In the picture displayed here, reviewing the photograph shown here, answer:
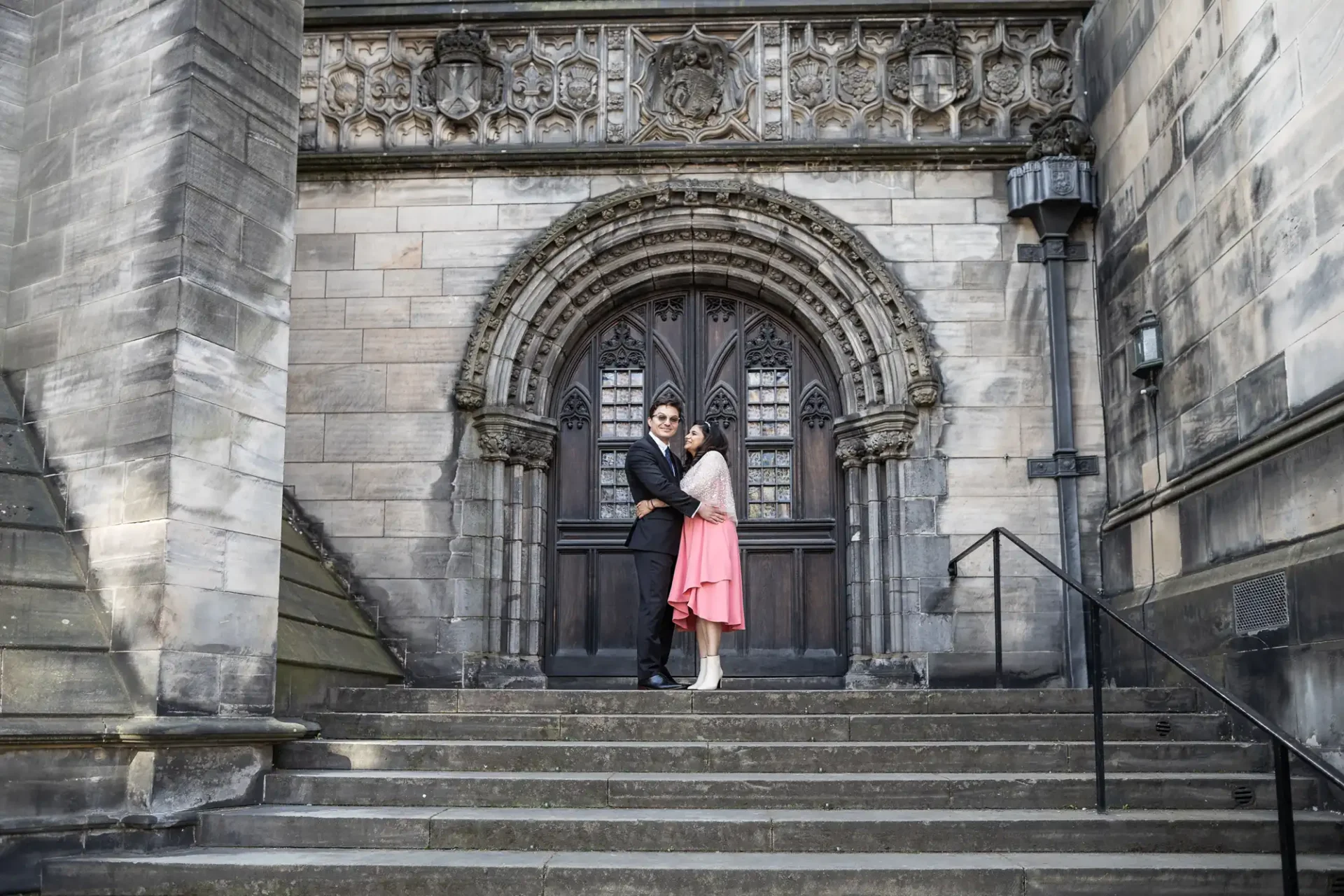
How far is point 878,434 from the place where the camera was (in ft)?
31.3

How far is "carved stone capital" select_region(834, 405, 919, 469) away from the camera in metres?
9.46

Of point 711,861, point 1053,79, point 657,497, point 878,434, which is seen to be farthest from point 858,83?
point 711,861

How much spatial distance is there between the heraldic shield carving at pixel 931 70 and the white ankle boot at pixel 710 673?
184 inches

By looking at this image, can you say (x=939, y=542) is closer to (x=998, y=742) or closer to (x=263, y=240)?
(x=998, y=742)

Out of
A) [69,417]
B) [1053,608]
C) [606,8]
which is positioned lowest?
[1053,608]

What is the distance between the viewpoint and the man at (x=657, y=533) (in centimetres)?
771

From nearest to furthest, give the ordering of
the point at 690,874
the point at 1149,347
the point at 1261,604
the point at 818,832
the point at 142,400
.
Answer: the point at 690,874 < the point at 818,832 < the point at 142,400 < the point at 1261,604 < the point at 1149,347

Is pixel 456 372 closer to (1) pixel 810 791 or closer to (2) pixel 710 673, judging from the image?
(2) pixel 710 673

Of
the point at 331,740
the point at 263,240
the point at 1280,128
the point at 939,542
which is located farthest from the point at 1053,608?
the point at 263,240

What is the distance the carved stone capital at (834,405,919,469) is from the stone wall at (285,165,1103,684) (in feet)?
0.44

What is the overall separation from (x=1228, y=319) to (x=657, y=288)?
4300 mm

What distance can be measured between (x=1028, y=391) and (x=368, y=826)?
5839 mm

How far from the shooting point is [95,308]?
6.36 m

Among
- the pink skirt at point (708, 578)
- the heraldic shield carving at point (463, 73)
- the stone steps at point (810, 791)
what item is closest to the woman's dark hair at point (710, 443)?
the pink skirt at point (708, 578)
